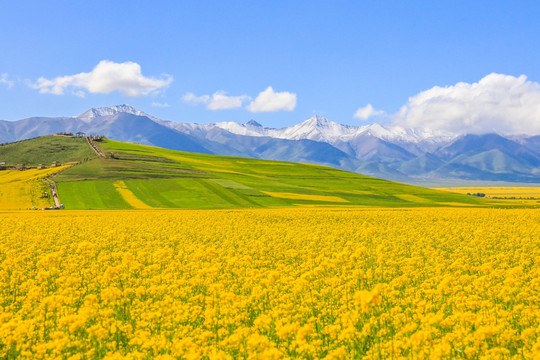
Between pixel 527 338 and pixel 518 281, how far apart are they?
16.3ft

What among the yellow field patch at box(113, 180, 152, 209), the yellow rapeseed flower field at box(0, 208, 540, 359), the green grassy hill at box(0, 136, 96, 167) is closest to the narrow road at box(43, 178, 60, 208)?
the yellow field patch at box(113, 180, 152, 209)

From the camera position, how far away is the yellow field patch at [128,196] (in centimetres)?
7444

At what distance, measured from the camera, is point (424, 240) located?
25.8 meters

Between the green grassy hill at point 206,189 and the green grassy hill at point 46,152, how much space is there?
1950 cm

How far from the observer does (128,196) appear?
83.2 meters

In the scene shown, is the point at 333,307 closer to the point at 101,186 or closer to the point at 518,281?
the point at 518,281

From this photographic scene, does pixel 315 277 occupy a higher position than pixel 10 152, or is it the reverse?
pixel 10 152

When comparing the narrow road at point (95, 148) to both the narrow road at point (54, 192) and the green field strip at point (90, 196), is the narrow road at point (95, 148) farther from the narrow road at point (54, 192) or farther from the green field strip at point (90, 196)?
the green field strip at point (90, 196)

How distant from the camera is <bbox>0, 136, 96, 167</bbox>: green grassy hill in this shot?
14450cm

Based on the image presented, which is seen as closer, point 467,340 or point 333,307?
point 467,340

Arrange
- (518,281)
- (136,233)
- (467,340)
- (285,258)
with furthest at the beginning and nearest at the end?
(136,233) < (285,258) < (518,281) < (467,340)

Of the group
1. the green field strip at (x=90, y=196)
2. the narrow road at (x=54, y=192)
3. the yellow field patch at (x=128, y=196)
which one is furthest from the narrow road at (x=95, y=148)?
the yellow field patch at (x=128, y=196)

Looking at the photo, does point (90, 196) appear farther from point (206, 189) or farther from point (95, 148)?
point (95, 148)

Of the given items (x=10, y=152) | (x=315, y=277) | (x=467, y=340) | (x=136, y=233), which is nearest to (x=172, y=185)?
(x=136, y=233)
